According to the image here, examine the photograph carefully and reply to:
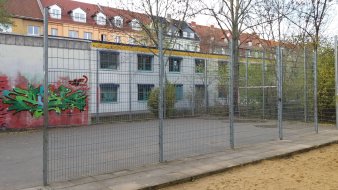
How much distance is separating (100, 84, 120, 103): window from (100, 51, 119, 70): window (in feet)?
1.24

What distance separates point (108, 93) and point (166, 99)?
1.85 metres

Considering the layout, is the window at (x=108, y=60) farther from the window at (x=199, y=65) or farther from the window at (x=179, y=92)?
the window at (x=199, y=65)

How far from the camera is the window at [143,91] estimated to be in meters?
7.54

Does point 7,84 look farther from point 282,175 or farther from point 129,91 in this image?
point 282,175

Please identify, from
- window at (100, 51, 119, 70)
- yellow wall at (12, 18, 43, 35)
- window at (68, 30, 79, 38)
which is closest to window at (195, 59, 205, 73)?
window at (100, 51, 119, 70)

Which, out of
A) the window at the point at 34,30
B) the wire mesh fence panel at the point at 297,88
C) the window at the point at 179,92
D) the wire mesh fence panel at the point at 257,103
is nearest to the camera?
the window at the point at 179,92

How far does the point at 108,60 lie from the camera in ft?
23.5

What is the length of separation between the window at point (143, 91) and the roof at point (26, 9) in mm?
46885

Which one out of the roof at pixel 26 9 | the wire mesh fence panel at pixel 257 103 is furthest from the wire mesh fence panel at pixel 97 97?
the roof at pixel 26 9

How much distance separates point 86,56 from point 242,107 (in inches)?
265

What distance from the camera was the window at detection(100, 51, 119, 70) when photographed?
711cm

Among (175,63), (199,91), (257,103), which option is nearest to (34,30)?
(257,103)

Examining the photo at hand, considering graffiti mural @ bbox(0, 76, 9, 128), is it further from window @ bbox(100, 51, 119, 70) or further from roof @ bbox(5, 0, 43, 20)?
roof @ bbox(5, 0, 43, 20)

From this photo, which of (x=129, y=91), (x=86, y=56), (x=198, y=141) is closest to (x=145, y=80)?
(x=129, y=91)
